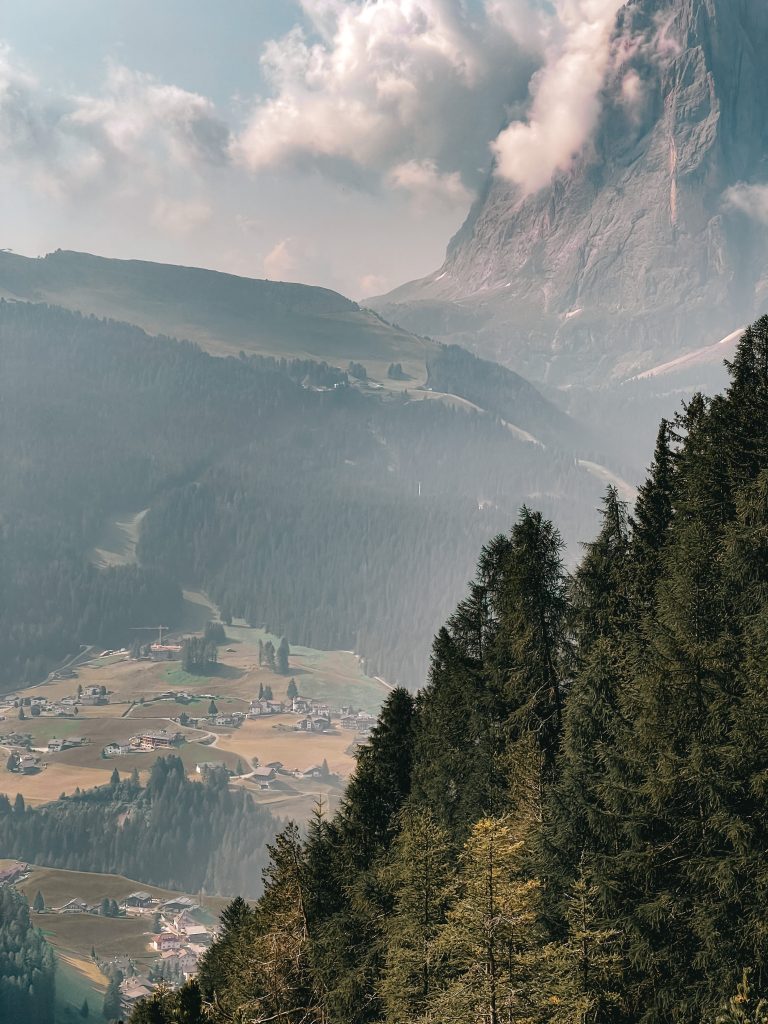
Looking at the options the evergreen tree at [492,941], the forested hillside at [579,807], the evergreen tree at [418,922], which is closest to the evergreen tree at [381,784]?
the forested hillside at [579,807]

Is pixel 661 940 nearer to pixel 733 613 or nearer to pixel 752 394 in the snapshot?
pixel 733 613

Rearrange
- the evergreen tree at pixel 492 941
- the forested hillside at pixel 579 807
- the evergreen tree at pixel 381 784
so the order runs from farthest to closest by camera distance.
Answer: the evergreen tree at pixel 381 784 < the forested hillside at pixel 579 807 < the evergreen tree at pixel 492 941

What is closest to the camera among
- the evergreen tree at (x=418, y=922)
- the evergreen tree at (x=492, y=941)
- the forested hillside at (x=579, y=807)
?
the evergreen tree at (x=492, y=941)

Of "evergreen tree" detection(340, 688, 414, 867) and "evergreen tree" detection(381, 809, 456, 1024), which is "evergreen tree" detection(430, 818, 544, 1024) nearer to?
"evergreen tree" detection(381, 809, 456, 1024)

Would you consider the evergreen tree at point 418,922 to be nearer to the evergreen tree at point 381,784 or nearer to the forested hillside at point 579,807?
the forested hillside at point 579,807

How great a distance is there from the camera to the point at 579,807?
36250 millimetres

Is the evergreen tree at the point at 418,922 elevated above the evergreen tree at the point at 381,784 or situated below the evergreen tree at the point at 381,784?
below

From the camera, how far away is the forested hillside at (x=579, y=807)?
30.0 meters

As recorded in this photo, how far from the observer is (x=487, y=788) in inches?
1844

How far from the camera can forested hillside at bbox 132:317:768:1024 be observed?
29953 millimetres

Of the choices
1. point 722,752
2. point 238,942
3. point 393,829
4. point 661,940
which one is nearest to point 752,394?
point 722,752

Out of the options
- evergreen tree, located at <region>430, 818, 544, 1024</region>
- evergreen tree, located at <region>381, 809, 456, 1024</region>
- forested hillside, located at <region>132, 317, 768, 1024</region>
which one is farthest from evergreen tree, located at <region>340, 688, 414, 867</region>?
evergreen tree, located at <region>430, 818, 544, 1024</region>

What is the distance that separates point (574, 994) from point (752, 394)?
2248 cm

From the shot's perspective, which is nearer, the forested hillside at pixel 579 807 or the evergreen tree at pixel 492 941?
the evergreen tree at pixel 492 941
